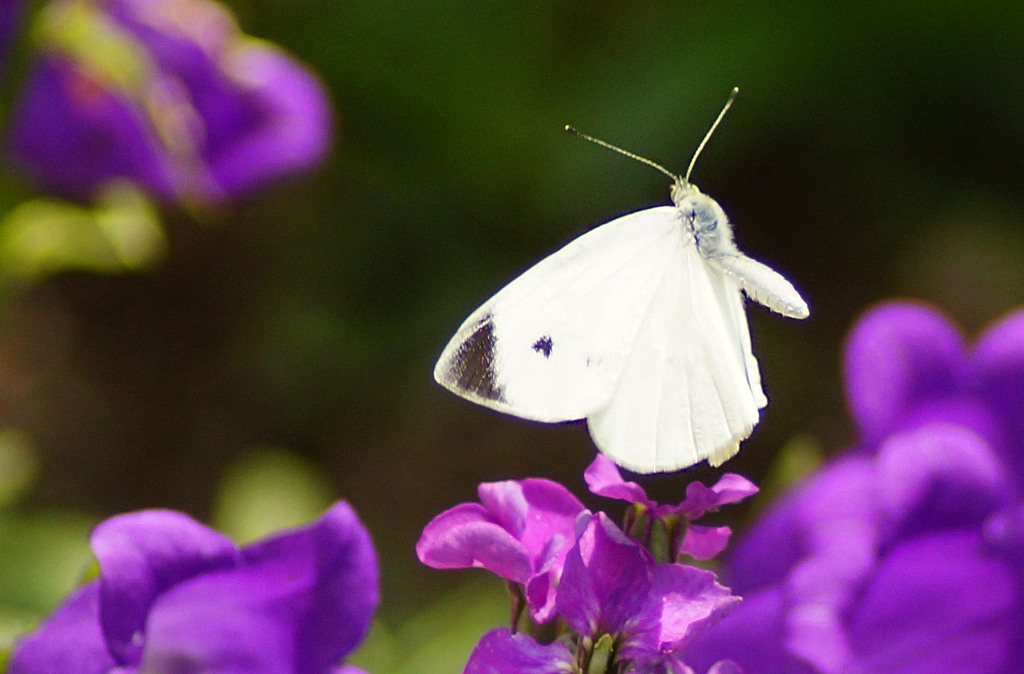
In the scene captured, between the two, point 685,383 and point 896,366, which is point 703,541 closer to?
point 685,383

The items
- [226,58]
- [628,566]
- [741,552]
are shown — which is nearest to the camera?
[628,566]

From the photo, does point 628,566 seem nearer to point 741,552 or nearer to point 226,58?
point 741,552

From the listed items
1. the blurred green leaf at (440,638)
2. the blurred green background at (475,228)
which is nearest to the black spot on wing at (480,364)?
the blurred green leaf at (440,638)

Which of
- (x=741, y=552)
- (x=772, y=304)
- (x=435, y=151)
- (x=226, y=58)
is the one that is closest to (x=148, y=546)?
(x=772, y=304)

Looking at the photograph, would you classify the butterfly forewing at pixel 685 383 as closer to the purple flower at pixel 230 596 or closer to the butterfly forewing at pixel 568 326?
the butterfly forewing at pixel 568 326

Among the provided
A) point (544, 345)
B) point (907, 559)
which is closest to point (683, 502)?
point (544, 345)
